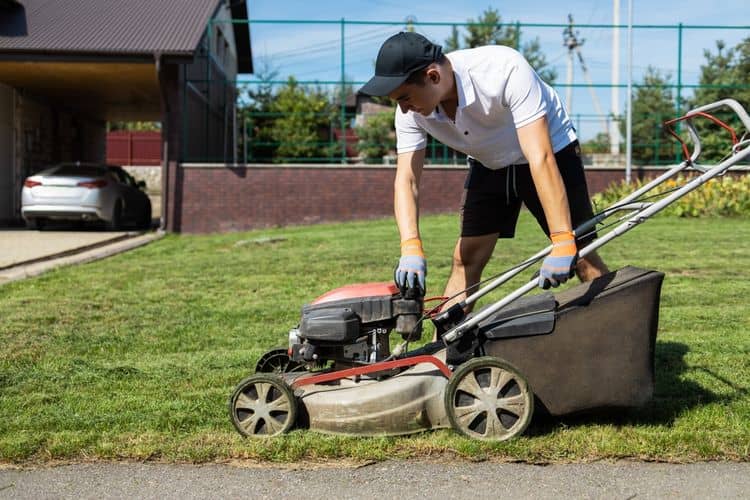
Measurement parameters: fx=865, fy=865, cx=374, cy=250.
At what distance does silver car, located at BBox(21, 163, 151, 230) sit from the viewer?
1555 cm

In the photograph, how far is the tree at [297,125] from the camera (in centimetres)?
2075

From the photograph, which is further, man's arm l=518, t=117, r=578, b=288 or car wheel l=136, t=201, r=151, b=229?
car wheel l=136, t=201, r=151, b=229

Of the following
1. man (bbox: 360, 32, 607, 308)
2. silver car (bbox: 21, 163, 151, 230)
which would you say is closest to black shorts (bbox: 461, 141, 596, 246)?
man (bbox: 360, 32, 607, 308)

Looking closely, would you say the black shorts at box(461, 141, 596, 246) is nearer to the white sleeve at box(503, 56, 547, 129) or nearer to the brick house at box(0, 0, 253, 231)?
the white sleeve at box(503, 56, 547, 129)

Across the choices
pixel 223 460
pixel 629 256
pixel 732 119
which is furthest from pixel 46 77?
pixel 223 460

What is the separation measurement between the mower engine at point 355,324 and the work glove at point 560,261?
1.93 feet

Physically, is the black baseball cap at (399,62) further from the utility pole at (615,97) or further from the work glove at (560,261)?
the utility pole at (615,97)

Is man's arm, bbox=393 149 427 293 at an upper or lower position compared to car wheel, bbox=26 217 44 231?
upper

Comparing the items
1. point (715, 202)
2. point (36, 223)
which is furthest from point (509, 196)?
point (36, 223)

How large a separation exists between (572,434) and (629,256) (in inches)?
252

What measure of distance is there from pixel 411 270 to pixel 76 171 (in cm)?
1381

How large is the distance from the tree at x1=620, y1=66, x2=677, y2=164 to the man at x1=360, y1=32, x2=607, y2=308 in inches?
642

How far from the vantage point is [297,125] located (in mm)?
21062

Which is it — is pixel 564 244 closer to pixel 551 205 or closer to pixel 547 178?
pixel 551 205
